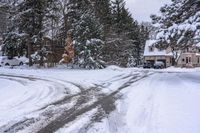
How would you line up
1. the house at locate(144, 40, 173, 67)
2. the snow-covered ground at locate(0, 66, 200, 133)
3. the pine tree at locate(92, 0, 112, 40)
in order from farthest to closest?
the house at locate(144, 40, 173, 67) < the pine tree at locate(92, 0, 112, 40) < the snow-covered ground at locate(0, 66, 200, 133)

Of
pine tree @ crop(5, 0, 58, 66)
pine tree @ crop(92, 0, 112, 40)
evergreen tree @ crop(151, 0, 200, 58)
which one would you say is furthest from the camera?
pine tree @ crop(92, 0, 112, 40)

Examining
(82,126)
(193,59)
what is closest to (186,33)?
(82,126)

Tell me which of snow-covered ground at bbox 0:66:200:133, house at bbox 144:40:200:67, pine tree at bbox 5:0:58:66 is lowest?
snow-covered ground at bbox 0:66:200:133

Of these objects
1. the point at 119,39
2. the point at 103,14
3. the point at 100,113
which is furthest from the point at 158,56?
the point at 100,113

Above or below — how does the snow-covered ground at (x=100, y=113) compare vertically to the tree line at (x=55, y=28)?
→ below

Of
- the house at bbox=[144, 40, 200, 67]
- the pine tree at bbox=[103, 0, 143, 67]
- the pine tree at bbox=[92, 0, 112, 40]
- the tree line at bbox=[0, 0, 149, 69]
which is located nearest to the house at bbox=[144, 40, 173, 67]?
the house at bbox=[144, 40, 200, 67]

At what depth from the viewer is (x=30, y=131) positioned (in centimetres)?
806

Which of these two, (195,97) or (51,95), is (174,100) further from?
(51,95)

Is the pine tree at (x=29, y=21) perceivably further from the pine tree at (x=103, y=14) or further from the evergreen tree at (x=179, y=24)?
the evergreen tree at (x=179, y=24)

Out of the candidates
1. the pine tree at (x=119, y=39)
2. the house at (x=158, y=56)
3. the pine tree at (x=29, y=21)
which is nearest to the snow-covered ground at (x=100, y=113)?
the pine tree at (x=29, y=21)

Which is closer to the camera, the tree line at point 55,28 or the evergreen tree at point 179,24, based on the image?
the evergreen tree at point 179,24

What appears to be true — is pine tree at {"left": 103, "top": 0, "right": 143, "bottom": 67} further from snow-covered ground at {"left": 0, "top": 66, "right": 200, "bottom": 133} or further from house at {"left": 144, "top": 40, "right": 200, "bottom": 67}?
snow-covered ground at {"left": 0, "top": 66, "right": 200, "bottom": 133}

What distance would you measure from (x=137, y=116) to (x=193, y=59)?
7794 centimetres

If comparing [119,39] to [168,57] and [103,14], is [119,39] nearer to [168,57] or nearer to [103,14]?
[103,14]
